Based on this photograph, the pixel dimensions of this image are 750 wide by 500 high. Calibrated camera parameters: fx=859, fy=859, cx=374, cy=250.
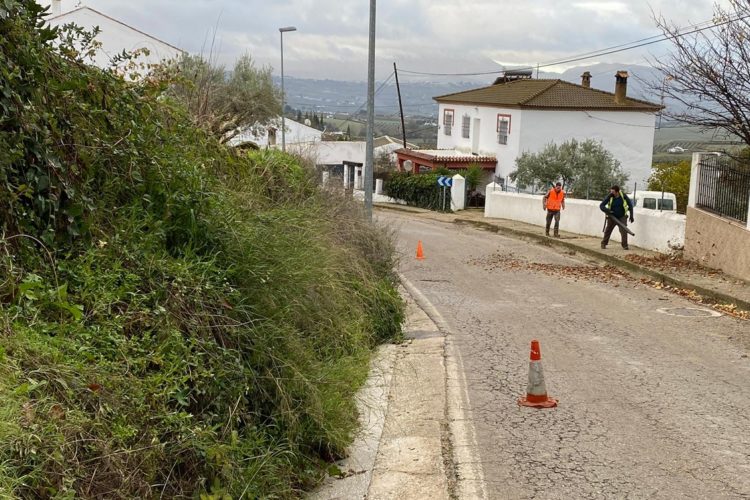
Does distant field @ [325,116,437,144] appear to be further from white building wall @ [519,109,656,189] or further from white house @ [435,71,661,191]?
white building wall @ [519,109,656,189]

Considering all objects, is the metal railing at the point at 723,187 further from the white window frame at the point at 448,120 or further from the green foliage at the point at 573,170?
the white window frame at the point at 448,120

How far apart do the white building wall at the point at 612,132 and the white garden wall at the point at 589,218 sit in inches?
467

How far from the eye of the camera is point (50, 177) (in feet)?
19.1

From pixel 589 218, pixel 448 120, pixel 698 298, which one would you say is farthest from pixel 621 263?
pixel 448 120

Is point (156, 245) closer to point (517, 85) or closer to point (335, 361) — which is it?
point (335, 361)

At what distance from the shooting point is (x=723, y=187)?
1741cm

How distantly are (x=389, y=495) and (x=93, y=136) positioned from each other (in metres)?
3.41

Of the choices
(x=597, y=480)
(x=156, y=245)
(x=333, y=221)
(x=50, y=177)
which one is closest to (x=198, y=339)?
(x=156, y=245)

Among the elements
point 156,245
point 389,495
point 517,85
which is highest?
point 517,85

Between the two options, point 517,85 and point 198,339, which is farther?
point 517,85

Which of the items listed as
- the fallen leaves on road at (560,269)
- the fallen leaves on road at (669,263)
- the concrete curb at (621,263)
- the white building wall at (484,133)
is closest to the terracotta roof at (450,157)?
the white building wall at (484,133)

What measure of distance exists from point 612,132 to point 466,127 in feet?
32.1

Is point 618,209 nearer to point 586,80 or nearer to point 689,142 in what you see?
point 586,80

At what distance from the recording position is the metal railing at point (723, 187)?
16.5m
